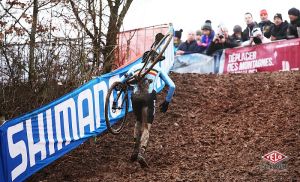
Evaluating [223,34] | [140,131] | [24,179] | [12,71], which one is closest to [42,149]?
[24,179]

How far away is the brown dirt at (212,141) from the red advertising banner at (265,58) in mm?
1046

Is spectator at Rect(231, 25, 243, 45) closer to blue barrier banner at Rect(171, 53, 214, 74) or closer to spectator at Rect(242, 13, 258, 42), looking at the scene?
spectator at Rect(242, 13, 258, 42)

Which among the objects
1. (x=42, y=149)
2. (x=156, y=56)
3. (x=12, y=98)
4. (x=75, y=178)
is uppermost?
(x=156, y=56)

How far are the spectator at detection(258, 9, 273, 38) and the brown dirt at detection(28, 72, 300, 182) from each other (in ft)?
6.63

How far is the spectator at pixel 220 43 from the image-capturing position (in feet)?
53.2

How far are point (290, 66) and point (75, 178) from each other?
8339 mm

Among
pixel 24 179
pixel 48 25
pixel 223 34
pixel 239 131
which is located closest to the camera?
pixel 24 179

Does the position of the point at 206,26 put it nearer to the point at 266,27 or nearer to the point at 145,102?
the point at 266,27

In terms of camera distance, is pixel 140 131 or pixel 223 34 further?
pixel 223 34

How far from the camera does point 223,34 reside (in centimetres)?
1627

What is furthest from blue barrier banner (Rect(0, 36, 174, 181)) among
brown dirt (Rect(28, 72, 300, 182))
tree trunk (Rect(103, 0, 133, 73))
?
tree trunk (Rect(103, 0, 133, 73))

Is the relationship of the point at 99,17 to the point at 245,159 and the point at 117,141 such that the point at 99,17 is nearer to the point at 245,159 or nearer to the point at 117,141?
the point at 117,141

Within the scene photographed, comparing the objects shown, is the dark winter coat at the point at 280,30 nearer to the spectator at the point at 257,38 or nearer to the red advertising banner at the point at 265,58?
the red advertising banner at the point at 265,58

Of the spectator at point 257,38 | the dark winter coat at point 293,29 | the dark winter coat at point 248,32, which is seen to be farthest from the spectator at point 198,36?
the dark winter coat at point 293,29
